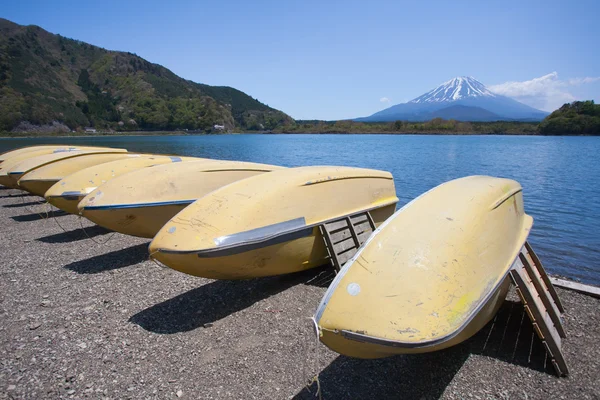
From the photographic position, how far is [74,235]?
859cm

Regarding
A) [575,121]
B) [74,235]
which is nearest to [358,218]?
[74,235]

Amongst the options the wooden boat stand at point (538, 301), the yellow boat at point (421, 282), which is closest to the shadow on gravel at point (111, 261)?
the wooden boat stand at point (538, 301)

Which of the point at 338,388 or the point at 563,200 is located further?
the point at 563,200

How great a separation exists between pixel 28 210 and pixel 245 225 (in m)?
10.7

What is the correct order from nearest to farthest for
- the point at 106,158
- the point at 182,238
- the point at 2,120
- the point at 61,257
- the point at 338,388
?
the point at 338,388 < the point at 182,238 < the point at 61,257 < the point at 106,158 < the point at 2,120

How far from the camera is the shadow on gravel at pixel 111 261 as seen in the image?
21.1 ft

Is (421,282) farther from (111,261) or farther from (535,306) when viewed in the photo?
(111,261)

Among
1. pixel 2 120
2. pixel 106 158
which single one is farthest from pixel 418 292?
pixel 2 120

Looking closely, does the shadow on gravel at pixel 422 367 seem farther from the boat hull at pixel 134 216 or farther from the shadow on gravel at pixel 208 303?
the boat hull at pixel 134 216

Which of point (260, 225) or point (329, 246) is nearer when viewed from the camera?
point (260, 225)

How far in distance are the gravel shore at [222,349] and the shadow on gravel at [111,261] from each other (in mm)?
249

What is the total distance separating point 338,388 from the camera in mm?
3375

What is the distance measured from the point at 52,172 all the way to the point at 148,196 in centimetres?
571

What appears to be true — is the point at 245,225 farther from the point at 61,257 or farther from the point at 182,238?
the point at 61,257
